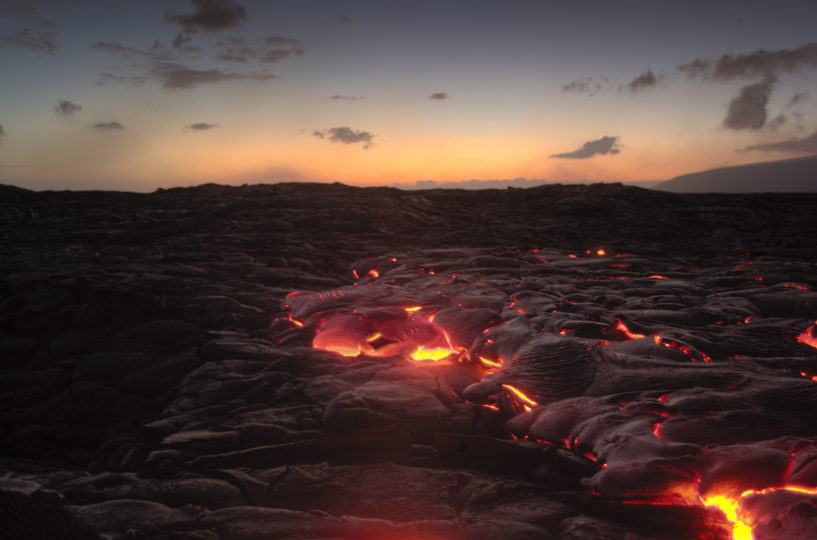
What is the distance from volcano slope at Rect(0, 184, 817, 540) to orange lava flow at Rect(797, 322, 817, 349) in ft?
0.05

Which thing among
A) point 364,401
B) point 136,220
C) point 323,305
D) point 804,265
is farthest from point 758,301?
point 136,220

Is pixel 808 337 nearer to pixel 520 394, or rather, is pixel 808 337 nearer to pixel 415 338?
pixel 520 394

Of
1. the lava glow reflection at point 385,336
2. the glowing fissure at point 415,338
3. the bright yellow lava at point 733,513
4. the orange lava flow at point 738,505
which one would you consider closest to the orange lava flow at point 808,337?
the glowing fissure at point 415,338

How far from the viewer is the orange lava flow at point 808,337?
391 centimetres

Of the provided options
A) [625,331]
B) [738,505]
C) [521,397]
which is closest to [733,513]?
[738,505]

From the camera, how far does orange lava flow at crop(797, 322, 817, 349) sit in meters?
3.91

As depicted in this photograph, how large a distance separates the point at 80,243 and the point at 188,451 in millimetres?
7196

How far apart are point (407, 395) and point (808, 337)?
3.56m

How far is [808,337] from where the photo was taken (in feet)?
13.1

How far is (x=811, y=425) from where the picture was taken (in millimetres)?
2715

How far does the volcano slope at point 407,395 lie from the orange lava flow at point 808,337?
1cm

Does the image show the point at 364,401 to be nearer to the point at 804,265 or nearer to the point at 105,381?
the point at 105,381

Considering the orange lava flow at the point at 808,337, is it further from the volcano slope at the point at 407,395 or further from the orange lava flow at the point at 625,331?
the orange lava flow at the point at 625,331

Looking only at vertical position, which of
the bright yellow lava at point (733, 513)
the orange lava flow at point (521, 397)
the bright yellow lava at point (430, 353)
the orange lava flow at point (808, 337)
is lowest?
the bright yellow lava at point (733, 513)
